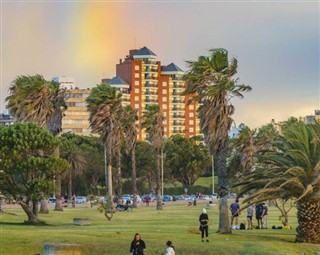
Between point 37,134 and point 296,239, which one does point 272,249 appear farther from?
point 37,134

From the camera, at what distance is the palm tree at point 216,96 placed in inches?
1882

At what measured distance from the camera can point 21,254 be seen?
125 feet

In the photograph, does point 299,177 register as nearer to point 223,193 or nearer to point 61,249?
point 223,193

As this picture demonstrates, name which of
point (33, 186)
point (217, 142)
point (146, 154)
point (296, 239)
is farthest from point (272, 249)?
point (146, 154)

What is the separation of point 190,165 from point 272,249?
12889cm

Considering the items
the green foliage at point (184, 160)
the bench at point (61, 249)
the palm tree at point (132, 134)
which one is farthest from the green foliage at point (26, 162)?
the green foliage at point (184, 160)

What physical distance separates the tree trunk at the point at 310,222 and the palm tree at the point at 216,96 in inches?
237

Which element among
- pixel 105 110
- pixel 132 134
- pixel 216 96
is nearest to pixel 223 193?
pixel 216 96

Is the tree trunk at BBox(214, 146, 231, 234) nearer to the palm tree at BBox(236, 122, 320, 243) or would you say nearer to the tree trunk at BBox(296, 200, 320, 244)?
the palm tree at BBox(236, 122, 320, 243)

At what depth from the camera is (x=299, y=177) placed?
42.8 metres

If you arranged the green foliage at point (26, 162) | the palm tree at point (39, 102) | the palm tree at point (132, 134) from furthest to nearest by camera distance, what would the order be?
the palm tree at point (132, 134), the palm tree at point (39, 102), the green foliage at point (26, 162)

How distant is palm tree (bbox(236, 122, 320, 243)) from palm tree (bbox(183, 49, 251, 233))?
14.7 ft

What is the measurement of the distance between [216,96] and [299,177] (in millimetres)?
7836

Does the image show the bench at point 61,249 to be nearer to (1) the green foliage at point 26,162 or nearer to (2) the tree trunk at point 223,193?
(2) the tree trunk at point 223,193
